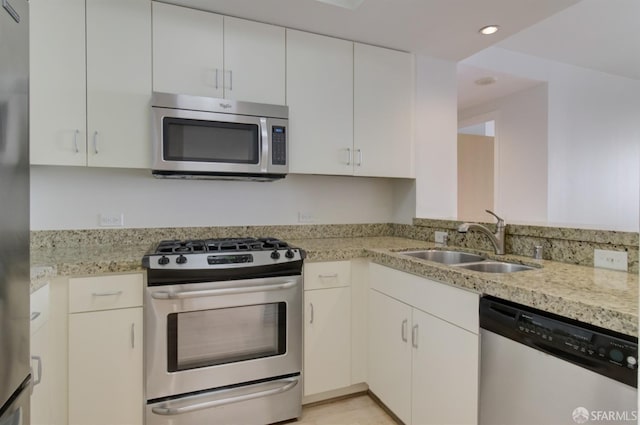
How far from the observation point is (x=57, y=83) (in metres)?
1.77

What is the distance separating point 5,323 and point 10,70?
634mm

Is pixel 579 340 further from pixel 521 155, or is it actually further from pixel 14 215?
pixel 521 155

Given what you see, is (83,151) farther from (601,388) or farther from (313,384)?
(601,388)

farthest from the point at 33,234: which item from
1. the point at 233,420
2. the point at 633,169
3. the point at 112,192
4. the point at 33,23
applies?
the point at 633,169

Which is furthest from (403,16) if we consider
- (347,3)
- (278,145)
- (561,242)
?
(561,242)

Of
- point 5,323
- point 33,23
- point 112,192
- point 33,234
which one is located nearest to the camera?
point 5,323

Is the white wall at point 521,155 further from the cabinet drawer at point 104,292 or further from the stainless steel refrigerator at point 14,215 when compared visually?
the stainless steel refrigerator at point 14,215

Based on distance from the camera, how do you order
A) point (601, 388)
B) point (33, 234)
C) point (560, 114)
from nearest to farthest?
point (601, 388), point (33, 234), point (560, 114)

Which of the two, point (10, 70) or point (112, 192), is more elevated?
point (10, 70)

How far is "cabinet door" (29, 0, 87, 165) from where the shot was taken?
174 centimetres

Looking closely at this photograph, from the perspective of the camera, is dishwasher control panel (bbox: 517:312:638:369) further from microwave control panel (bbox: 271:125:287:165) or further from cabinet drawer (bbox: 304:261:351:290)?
microwave control panel (bbox: 271:125:287:165)

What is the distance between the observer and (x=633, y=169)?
3.96 m

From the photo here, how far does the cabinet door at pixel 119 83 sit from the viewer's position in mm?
1831

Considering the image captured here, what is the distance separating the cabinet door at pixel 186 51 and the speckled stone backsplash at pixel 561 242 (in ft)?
5.86
